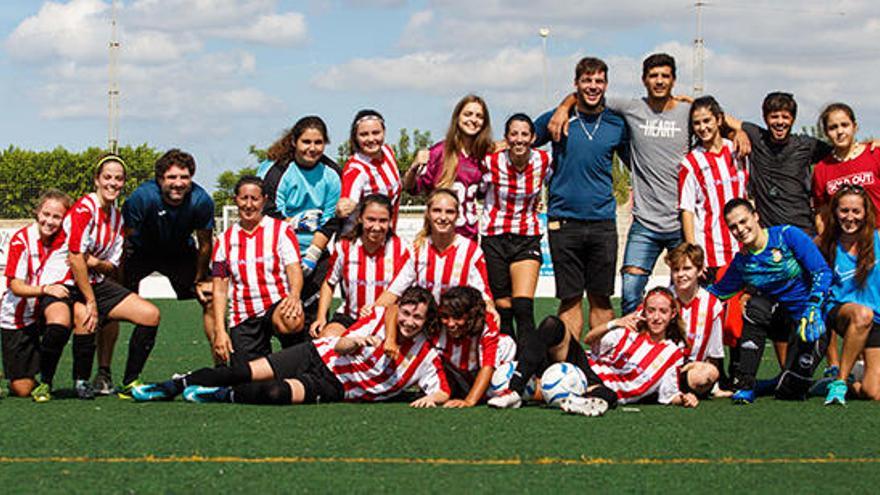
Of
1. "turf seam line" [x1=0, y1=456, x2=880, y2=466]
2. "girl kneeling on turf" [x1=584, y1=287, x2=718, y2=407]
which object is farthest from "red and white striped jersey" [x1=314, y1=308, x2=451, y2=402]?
"turf seam line" [x1=0, y1=456, x2=880, y2=466]

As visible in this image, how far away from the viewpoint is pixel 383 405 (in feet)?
19.9

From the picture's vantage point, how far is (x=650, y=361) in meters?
6.17

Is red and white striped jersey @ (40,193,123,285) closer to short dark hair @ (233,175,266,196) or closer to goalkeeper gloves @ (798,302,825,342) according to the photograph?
short dark hair @ (233,175,266,196)

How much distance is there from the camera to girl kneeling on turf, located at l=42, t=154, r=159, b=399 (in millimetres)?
6461

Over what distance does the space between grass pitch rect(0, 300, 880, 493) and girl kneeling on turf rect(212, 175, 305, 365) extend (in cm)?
74

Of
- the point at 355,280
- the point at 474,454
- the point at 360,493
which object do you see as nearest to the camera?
the point at 360,493

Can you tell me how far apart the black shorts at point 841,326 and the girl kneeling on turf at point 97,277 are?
3.82 metres

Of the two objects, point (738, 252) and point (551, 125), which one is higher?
point (551, 125)

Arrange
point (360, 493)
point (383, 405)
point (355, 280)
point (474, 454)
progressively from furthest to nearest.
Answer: point (355, 280), point (383, 405), point (474, 454), point (360, 493)

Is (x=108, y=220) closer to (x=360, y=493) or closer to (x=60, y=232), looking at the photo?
(x=60, y=232)

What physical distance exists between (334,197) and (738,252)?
2373mm

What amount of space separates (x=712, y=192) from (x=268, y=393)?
277 centimetres

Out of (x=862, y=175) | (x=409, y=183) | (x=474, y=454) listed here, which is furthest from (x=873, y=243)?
(x=474, y=454)

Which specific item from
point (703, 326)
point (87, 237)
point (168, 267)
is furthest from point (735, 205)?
point (87, 237)
